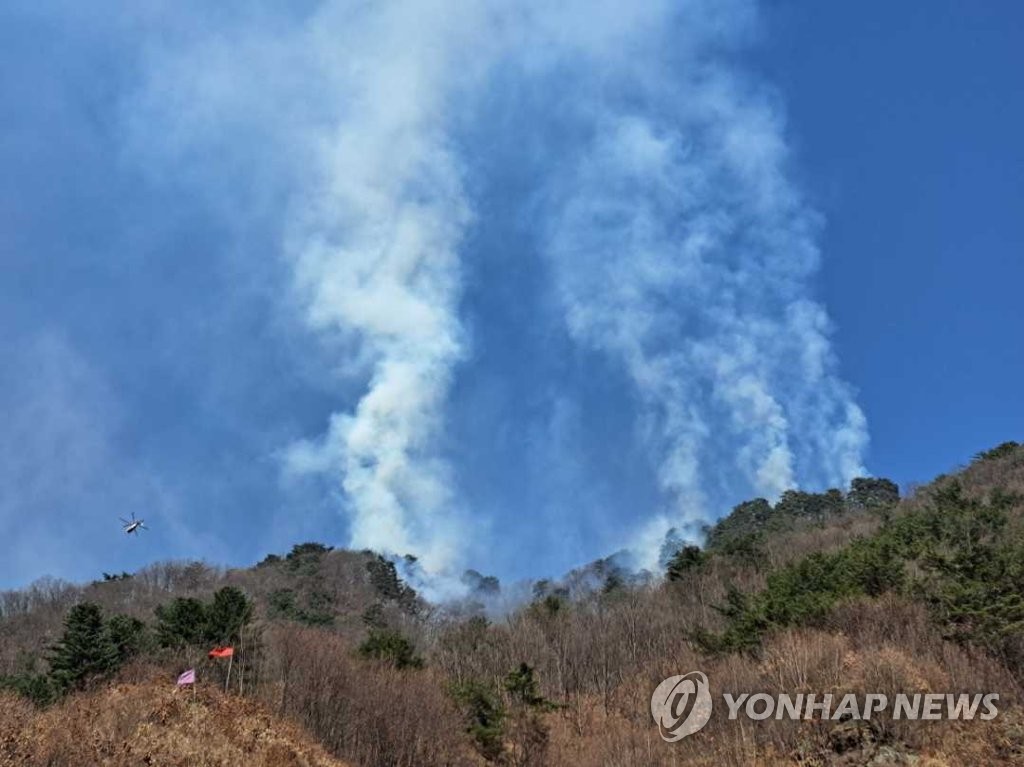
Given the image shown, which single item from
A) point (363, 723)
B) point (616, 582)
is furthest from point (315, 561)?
point (363, 723)

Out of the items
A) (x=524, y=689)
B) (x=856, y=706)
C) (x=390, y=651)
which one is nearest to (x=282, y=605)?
(x=390, y=651)

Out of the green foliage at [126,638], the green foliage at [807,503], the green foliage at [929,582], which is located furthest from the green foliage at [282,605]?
the green foliage at [807,503]

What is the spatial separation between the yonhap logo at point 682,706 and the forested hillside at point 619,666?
576 mm

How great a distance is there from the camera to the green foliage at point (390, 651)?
26750 millimetres

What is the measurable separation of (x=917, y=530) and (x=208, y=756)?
28372 mm

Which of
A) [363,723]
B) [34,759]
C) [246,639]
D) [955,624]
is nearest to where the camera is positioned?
[34,759]

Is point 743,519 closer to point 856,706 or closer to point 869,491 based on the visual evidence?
point 869,491

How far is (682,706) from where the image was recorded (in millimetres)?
21234

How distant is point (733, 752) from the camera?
16.4 metres

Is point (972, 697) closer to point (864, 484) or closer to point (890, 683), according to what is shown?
point (890, 683)

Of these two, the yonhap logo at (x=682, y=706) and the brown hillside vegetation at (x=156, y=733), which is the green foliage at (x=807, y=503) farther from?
the brown hillside vegetation at (x=156, y=733)

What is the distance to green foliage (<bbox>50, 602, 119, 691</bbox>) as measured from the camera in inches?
1156

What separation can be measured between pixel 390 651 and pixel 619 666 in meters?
17.2

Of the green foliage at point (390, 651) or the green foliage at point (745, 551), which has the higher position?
the green foliage at point (745, 551)
